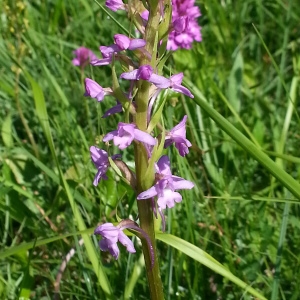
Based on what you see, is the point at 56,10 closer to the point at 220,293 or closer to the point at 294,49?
the point at 294,49

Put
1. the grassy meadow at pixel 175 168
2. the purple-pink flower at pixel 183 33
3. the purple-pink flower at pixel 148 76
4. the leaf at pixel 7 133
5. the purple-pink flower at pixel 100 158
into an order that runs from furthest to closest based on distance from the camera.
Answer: the purple-pink flower at pixel 183 33, the leaf at pixel 7 133, the grassy meadow at pixel 175 168, the purple-pink flower at pixel 100 158, the purple-pink flower at pixel 148 76

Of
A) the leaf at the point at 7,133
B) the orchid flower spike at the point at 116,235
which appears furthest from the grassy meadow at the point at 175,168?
the orchid flower spike at the point at 116,235

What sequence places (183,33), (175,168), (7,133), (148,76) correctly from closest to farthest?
(148,76) → (175,168) → (7,133) → (183,33)

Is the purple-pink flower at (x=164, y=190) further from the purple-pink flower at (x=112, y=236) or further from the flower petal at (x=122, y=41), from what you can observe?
the flower petal at (x=122, y=41)

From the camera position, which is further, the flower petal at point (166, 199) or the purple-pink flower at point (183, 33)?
the purple-pink flower at point (183, 33)

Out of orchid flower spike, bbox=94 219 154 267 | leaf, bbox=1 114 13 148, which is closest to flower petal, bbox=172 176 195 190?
orchid flower spike, bbox=94 219 154 267

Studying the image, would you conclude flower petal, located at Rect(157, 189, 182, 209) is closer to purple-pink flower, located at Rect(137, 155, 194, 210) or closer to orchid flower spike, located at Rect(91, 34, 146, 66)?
purple-pink flower, located at Rect(137, 155, 194, 210)

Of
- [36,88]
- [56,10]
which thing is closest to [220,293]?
[36,88]

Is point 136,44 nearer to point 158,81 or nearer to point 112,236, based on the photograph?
point 158,81

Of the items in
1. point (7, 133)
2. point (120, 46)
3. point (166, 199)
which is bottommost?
point (7, 133)

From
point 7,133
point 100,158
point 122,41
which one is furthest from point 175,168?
point 122,41

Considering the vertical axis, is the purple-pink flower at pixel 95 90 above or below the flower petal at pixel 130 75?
below
